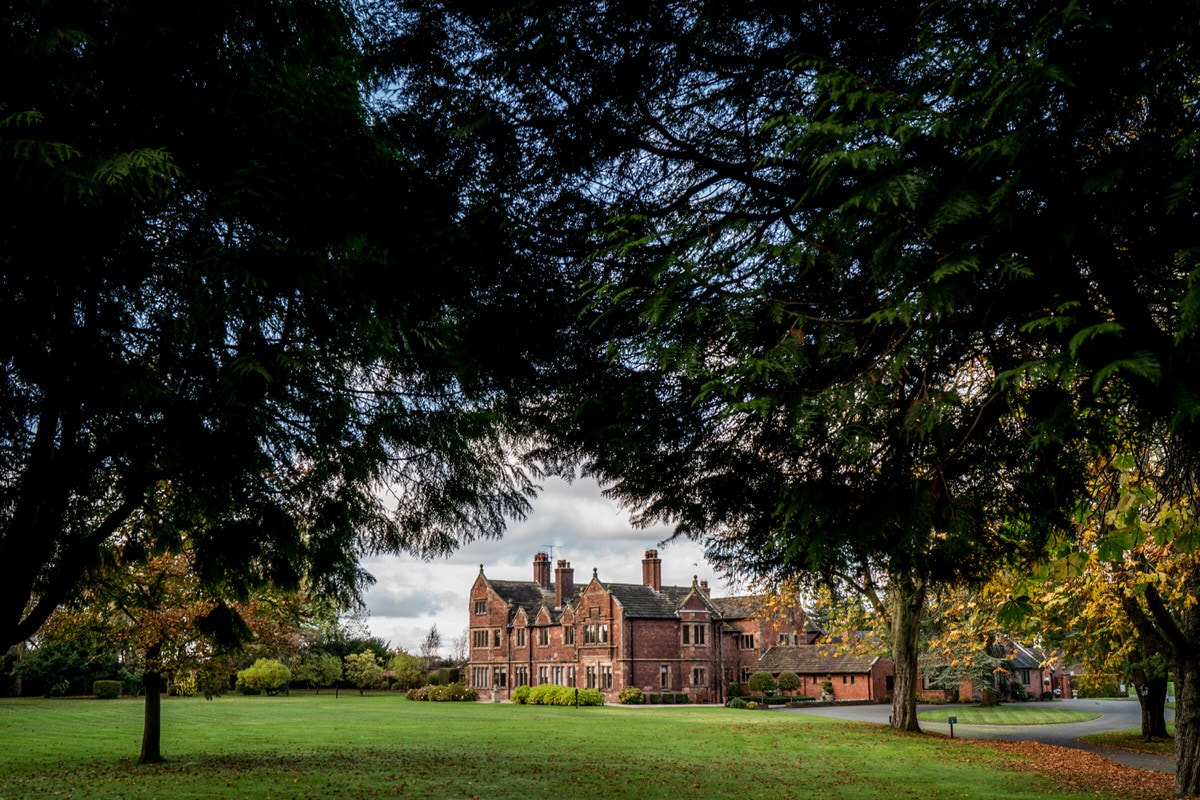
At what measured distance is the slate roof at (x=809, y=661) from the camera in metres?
58.9

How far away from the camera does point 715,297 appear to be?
461 centimetres

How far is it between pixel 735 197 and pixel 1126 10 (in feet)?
7.85

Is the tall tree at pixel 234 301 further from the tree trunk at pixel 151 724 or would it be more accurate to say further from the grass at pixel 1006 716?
the grass at pixel 1006 716

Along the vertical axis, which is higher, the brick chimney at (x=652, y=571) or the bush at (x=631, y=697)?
the brick chimney at (x=652, y=571)

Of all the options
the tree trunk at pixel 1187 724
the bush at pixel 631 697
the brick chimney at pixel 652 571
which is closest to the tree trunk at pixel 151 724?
the tree trunk at pixel 1187 724

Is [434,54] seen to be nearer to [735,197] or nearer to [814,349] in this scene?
[735,197]

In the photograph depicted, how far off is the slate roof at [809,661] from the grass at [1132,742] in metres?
27.3

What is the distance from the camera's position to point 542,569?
70.9m

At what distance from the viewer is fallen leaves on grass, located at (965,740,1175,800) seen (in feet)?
50.9

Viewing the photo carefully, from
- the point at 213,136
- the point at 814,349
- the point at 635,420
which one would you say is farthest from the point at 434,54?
the point at 814,349

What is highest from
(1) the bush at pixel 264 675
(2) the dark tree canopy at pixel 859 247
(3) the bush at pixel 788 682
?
(2) the dark tree canopy at pixel 859 247

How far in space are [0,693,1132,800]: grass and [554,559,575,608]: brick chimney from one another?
27.4m

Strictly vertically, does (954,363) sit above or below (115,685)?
above

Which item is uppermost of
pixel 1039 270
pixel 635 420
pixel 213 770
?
pixel 1039 270
